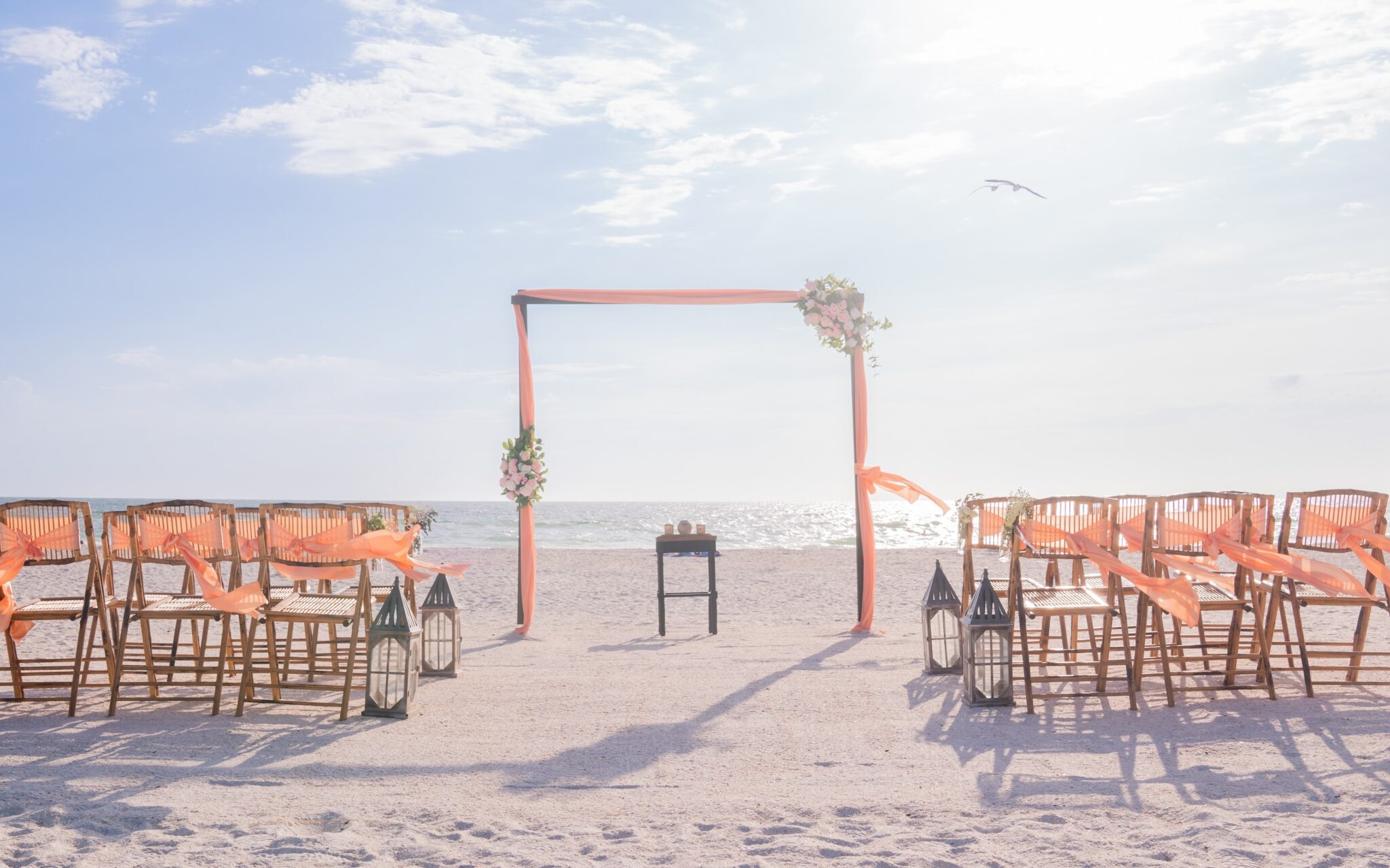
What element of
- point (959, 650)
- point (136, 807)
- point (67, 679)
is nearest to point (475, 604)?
point (67, 679)

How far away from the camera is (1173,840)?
11.3 feet

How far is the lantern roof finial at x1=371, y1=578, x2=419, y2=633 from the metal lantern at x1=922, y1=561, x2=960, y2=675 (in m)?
3.21

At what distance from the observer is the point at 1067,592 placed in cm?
582

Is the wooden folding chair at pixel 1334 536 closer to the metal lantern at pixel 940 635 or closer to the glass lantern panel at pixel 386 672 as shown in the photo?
the metal lantern at pixel 940 635

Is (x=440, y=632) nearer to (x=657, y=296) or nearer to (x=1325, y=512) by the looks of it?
(x=657, y=296)

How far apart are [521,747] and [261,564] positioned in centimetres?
208

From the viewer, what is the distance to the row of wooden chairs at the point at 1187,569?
18.0 feet

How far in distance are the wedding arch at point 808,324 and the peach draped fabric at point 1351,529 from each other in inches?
124

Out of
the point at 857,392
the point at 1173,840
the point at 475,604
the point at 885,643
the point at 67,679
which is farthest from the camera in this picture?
the point at 475,604

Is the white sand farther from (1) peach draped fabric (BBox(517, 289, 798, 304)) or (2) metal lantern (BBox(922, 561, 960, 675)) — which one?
(1) peach draped fabric (BBox(517, 289, 798, 304))

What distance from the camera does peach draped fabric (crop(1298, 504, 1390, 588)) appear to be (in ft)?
18.7

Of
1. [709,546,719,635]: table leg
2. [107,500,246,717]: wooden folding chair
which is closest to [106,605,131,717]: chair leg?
[107,500,246,717]: wooden folding chair

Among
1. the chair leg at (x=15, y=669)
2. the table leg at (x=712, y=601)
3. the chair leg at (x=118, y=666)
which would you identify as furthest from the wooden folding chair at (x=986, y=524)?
the chair leg at (x=15, y=669)

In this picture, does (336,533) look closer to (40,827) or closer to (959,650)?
(40,827)
